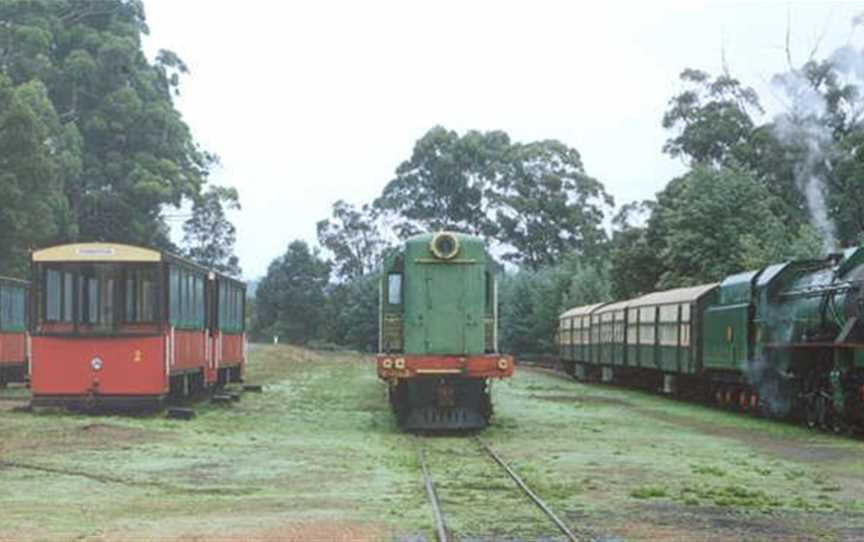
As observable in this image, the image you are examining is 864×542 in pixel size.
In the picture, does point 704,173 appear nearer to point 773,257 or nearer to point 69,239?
point 773,257

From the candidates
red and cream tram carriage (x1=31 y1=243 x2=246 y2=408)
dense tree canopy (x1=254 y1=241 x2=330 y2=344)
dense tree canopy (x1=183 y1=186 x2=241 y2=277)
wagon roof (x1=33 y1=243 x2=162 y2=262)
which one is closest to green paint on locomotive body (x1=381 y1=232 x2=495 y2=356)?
red and cream tram carriage (x1=31 y1=243 x2=246 y2=408)

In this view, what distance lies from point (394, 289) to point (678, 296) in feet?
47.3

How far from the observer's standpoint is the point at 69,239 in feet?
157

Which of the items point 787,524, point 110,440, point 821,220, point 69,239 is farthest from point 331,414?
point 69,239

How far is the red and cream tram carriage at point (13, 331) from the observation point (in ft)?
110

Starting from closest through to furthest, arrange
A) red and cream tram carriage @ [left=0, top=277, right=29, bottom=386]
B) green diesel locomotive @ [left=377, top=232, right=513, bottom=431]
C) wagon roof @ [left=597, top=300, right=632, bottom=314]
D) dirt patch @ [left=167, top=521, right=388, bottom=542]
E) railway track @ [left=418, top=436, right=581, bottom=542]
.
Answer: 1. dirt patch @ [left=167, top=521, right=388, bottom=542]
2. railway track @ [left=418, top=436, right=581, bottom=542]
3. green diesel locomotive @ [left=377, top=232, right=513, bottom=431]
4. red and cream tram carriage @ [left=0, top=277, right=29, bottom=386]
5. wagon roof @ [left=597, top=300, right=632, bottom=314]

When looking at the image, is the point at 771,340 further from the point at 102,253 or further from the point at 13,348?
the point at 13,348

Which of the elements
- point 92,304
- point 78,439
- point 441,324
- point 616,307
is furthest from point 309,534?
point 616,307

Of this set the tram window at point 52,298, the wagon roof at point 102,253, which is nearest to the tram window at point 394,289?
the wagon roof at point 102,253

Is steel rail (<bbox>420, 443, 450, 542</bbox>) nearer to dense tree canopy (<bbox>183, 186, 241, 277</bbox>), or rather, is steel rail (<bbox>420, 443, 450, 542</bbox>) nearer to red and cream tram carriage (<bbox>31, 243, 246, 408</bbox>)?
red and cream tram carriage (<bbox>31, 243, 246, 408</bbox>)

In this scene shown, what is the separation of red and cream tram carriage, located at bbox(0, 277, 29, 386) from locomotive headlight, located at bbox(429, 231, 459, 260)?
1490 centimetres

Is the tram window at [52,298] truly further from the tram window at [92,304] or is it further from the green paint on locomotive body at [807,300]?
the green paint on locomotive body at [807,300]

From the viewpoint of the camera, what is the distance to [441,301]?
22109 millimetres

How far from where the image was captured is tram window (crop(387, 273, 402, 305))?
883 inches
